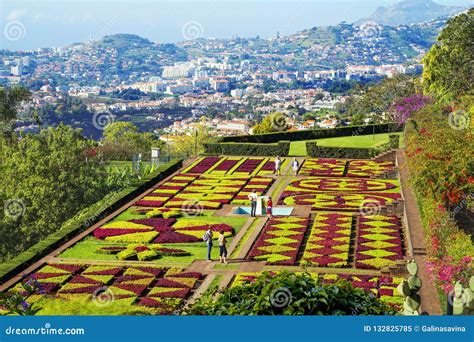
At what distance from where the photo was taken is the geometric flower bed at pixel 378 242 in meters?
27.0

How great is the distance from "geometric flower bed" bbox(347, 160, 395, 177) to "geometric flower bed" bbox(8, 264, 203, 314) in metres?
21.2

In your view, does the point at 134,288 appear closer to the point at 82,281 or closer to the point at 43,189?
the point at 82,281

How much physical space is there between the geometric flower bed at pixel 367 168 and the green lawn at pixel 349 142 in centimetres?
688

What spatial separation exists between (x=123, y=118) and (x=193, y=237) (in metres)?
Answer: 130

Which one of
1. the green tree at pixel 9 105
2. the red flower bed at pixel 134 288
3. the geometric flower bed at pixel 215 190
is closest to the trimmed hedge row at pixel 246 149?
the geometric flower bed at pixel 215 190

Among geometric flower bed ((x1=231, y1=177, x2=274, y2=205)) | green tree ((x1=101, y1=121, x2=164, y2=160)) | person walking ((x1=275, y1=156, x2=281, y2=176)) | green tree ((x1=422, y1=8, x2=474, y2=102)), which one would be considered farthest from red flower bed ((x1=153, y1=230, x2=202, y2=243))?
green tree ((x1=422, y1=8, x2=474, y2=102))

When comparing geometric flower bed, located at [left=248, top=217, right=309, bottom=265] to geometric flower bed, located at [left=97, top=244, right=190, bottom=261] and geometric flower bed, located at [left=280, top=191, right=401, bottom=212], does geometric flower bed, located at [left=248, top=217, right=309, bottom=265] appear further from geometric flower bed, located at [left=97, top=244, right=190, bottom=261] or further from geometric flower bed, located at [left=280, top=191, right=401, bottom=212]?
geometric flower bed, located at [left=280, top=191, right=401, bottom=212]

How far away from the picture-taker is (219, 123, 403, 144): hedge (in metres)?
58.6

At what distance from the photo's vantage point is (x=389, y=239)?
29.8 m

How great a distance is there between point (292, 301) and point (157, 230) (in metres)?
21.9

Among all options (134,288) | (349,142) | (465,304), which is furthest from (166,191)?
(465,304)

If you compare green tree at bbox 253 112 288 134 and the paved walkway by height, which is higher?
the paved walkway

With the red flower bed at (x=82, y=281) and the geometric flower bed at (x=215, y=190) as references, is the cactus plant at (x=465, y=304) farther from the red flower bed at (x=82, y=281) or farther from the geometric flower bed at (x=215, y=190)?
the geometric flower bed at (x=215, y=190)

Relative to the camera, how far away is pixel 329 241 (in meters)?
29.8
